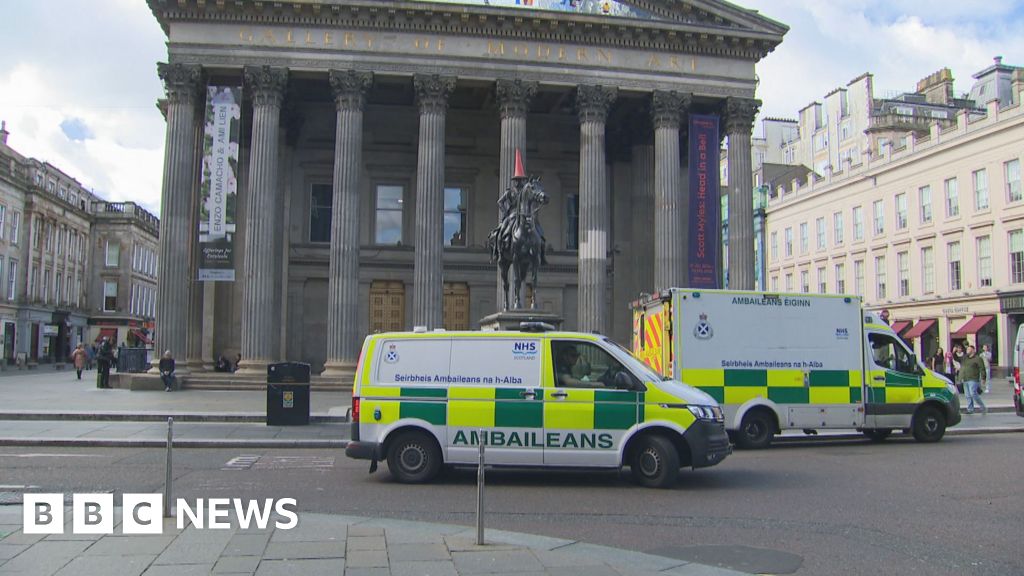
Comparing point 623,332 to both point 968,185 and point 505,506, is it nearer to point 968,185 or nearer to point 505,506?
point 968,185

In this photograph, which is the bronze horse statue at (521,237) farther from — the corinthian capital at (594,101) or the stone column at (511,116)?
the corinthian capital at (594,101)

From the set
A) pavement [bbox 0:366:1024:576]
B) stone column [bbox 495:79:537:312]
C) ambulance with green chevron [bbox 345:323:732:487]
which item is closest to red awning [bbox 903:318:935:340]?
stone column [bbox 495:79:537:312]

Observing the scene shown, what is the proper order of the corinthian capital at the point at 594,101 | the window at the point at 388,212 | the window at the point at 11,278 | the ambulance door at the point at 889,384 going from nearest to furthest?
1. the ambulance door at the point at 889,384
2. the corinthian capital at the point at 594,101
3. the window at the point at 388,212
4. the window at the point at 11,278

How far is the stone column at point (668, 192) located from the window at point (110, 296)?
61.7 m

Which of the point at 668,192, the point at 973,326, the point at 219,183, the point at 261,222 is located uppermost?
the point at 668,192

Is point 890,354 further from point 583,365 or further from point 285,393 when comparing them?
point 285,393

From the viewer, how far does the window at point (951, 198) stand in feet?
149

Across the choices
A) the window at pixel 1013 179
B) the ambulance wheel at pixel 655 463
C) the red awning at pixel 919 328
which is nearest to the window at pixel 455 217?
the ambulance wheel at pixel 655 463

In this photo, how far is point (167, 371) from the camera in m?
26.7

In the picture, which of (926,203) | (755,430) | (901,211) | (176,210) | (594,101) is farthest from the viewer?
(901,211)

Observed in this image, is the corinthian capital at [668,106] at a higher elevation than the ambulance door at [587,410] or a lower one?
higher

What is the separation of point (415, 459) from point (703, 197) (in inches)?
901

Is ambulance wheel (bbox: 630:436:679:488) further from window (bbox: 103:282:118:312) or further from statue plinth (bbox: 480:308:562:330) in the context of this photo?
window (bbox: 103:282:118:312)

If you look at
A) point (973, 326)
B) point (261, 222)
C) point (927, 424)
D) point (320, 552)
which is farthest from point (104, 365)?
point (973, 326)
